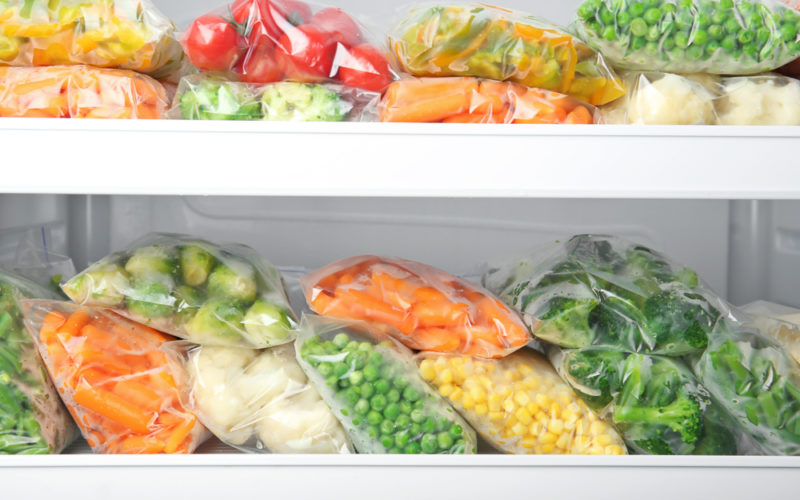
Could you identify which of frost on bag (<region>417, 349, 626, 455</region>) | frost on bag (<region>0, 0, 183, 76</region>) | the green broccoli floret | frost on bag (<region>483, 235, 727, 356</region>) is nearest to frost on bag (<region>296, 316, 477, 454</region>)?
frost on bag (<region>417, 349, 626, 455</region>)

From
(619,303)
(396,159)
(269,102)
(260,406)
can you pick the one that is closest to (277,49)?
(269,102)

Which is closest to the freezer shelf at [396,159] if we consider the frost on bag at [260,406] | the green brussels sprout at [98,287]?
the green brussels sprout at [98,287]

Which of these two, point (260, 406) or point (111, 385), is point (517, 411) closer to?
point (260, 406)

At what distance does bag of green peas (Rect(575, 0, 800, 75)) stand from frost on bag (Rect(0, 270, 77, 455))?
2.84ft

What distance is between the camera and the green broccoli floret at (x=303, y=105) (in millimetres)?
854

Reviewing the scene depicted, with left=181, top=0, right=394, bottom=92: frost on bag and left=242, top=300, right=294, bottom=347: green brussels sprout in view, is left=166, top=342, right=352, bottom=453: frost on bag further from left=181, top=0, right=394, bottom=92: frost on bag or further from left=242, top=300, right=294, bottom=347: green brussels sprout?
left=181, top=0, right=394, bottom=92: frost on bag

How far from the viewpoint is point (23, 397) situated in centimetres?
90

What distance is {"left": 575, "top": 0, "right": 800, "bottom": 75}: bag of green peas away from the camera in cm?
87

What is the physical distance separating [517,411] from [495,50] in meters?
0.48

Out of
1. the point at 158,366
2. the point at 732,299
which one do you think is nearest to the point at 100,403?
the point at 158,366

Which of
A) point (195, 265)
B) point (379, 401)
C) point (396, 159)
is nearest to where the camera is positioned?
point (396, 159)

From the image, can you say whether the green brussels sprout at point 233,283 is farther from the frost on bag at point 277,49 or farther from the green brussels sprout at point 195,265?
the frost on bag at point 277,49

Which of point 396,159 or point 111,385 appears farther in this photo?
point 111,385

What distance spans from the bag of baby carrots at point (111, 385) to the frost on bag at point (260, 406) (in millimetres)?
Result: 31
